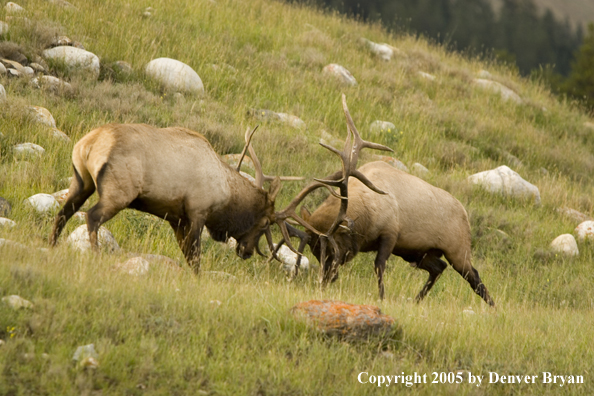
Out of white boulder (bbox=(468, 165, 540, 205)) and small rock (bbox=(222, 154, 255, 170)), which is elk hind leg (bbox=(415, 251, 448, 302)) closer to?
small rock (bbox=(222, 154, 255, 170))

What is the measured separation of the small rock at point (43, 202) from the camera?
25.7 ft

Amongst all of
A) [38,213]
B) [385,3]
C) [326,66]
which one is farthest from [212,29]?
[385,3]

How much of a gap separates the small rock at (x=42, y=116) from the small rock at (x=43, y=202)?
199 centimetres

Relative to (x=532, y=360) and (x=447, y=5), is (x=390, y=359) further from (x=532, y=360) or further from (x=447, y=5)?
(x=447, y=5)

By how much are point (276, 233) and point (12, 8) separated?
6.74 metres

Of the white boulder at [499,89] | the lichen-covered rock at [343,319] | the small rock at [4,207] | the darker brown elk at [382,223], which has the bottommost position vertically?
the white boulder at [499,89]

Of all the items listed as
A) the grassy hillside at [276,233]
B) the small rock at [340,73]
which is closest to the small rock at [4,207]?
the grassy hillside at [276,233]

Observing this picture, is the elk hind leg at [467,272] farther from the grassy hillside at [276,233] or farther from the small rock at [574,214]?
the small rock at [574,214]

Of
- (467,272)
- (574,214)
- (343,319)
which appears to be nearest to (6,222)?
(343,319)

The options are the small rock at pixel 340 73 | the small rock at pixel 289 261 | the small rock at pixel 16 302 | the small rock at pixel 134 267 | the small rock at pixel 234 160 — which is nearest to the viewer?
the small rock at pixel 16 302

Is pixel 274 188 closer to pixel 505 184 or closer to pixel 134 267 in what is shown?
pixel 134 267

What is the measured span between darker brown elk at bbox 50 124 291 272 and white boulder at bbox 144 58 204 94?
16.7 feet

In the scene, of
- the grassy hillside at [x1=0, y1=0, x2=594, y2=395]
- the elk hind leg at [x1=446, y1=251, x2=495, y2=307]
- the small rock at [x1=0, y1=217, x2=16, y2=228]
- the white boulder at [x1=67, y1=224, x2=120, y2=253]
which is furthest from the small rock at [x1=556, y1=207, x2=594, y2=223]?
the small rock at [x1=0, y1=217, x2=16, y2=228]

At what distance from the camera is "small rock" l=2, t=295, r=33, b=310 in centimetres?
459
